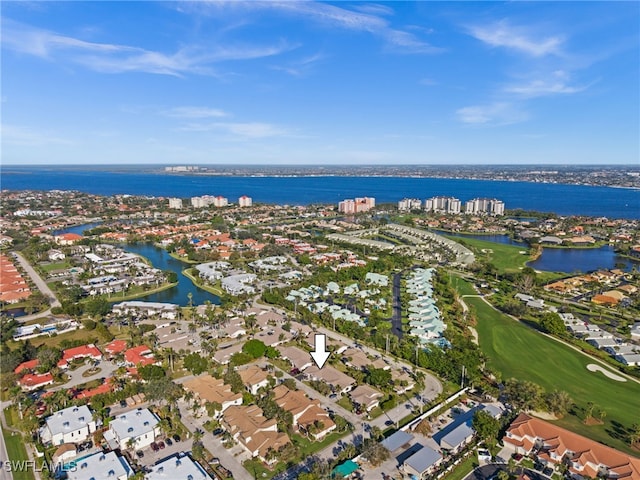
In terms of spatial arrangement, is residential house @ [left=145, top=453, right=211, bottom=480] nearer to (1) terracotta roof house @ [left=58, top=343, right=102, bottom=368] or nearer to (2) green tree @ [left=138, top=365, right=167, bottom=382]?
(2) green tree @ [left=138, top=365, right=167, bottom=382]

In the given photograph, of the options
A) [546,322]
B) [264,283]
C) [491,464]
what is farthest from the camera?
[264,283]

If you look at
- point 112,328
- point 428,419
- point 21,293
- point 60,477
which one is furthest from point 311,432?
point 21,293

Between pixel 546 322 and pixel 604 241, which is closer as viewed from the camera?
pixel 546 322

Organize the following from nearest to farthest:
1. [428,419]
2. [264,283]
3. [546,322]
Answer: [428,419] < [546,322] < [264,283]

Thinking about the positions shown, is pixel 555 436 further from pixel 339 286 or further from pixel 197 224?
pixel 197 224

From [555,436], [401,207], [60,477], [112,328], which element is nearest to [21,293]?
[112,328]

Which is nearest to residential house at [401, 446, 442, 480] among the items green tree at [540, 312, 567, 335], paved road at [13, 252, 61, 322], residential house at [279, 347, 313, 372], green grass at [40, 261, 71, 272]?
residential house at [279, 347, 313, 372]
